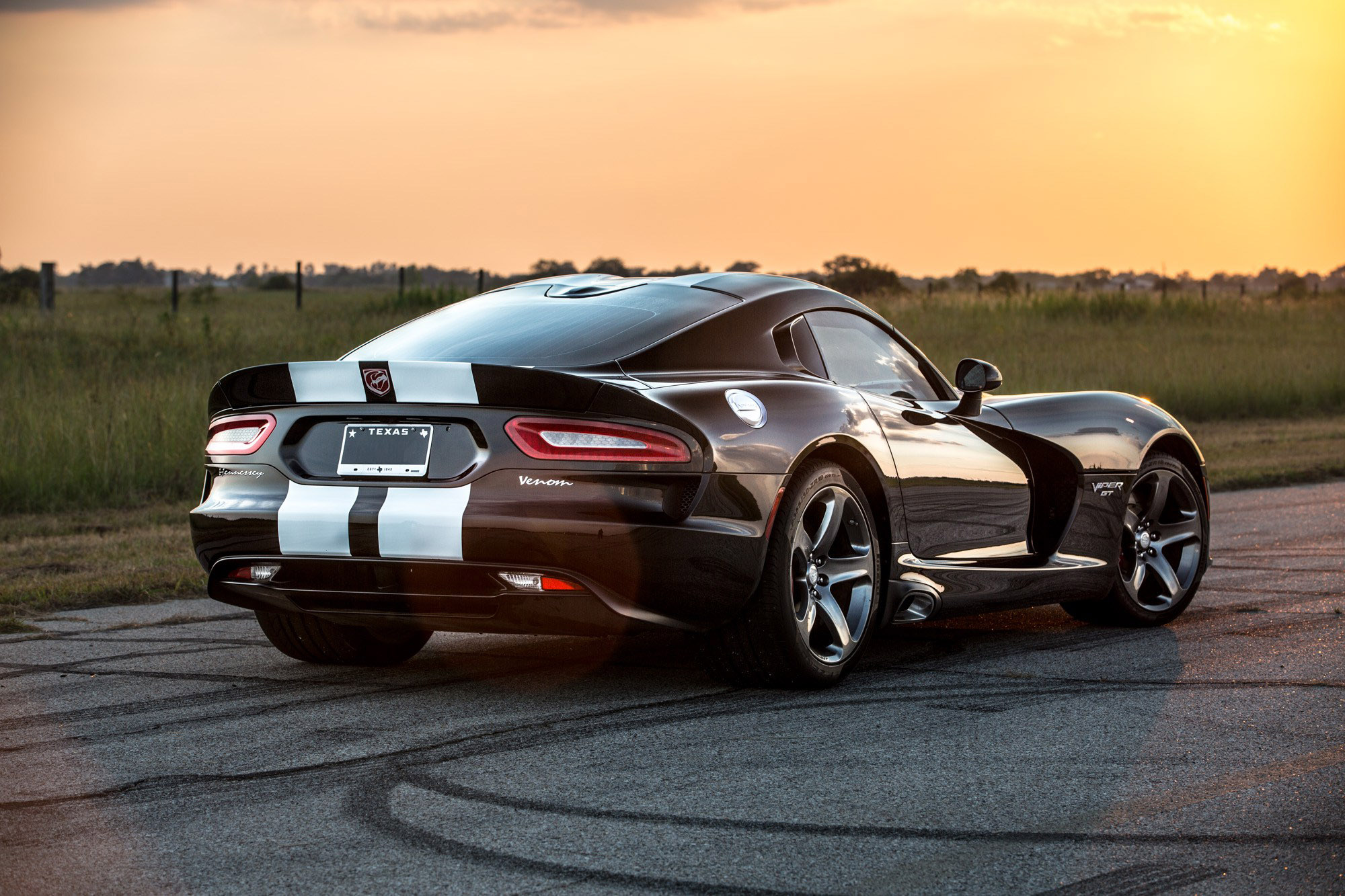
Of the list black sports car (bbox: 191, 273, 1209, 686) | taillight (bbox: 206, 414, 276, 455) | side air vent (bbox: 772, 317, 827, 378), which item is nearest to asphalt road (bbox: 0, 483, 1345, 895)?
black sports car (bbox: 191, 273, 1209, 686)

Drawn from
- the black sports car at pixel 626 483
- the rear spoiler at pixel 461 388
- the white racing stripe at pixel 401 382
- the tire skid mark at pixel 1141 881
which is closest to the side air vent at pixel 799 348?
the black sports car at pixel 626 483

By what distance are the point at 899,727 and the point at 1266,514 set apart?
298 inches

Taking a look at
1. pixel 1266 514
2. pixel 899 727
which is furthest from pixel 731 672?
pixel 1266 514

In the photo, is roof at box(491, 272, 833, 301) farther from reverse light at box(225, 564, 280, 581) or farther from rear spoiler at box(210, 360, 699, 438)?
reverse light at box(225, 564, 280, 581)

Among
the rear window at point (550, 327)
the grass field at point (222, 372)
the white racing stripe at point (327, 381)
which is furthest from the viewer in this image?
the grass field at point (222, 372)

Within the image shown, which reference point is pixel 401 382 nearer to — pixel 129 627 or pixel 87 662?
pixel 87 662

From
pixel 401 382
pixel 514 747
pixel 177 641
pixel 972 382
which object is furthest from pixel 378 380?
pixel 972 382

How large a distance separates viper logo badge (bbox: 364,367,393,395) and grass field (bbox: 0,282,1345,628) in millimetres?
2798

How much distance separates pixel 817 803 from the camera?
389 centimetres

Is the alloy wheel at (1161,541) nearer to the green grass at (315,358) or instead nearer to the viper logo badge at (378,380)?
the viper logo badge at (378,380)

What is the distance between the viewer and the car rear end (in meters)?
4.77

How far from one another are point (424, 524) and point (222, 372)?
13072 mm

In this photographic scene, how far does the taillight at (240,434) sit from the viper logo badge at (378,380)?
1.35 feet

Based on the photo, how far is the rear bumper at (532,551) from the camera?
4.76 meters
